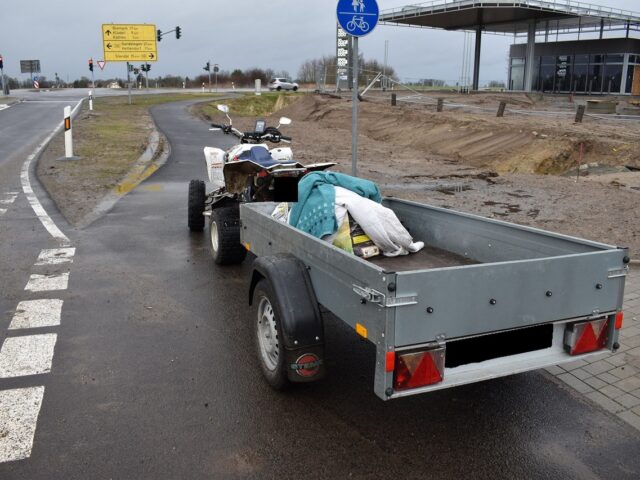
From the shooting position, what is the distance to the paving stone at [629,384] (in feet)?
13.7

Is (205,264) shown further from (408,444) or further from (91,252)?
(408,444)

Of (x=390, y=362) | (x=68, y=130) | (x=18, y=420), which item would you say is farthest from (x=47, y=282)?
(x=68, y=130)

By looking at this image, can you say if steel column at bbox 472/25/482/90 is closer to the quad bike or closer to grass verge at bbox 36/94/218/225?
grass verge at bbox 36/94/218/225

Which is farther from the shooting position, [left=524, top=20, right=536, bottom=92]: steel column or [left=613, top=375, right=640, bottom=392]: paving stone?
[left=524, top=20, right=536, bottom=92]: steel column

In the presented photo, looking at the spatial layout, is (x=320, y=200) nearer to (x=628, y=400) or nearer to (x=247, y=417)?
(x=247, y=417)

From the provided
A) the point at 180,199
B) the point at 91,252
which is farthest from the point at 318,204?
the point at 180,199

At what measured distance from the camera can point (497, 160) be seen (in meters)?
18.9

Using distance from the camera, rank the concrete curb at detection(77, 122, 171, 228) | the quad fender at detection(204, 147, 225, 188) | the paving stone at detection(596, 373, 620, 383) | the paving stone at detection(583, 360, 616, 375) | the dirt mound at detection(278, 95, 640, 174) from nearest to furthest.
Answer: the paving stone at detection(596, 373, 620, 383) < the paving stone at detection(583, 360, 616, 375) < the quad fender at detection(204, 147, 225, 188) < the concrete curb at detection(77, 122, 171, 228) < the dirt mound at detection(278, 95, 640, 174)

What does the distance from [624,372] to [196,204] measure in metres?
5.80

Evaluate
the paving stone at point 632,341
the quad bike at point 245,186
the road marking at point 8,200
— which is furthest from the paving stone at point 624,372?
the road marking at point 8,200

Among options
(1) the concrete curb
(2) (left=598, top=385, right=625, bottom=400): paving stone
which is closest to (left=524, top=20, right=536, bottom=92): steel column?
(1) the concrete curb

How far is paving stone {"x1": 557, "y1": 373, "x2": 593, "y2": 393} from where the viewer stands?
4.20m

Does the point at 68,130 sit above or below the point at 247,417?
above

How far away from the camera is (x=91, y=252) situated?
743 centimetres
